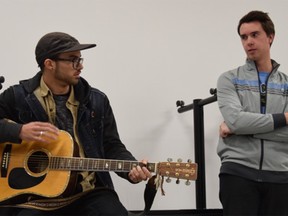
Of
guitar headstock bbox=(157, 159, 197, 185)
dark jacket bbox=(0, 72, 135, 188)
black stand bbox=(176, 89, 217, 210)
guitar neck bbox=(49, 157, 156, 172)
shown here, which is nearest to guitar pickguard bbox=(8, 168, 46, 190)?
guitar neck bbox=(49, 157, 156, 172)

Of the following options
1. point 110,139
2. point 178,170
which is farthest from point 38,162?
point 178,170

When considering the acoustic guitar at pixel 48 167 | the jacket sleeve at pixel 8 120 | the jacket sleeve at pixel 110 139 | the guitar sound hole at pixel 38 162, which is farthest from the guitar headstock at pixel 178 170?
the jacket sleeve at pixel 8 120

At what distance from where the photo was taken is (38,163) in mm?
2059

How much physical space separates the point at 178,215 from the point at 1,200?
1270 millimetres

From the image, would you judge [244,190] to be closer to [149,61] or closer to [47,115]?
[47,115]

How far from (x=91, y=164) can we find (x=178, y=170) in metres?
0.44

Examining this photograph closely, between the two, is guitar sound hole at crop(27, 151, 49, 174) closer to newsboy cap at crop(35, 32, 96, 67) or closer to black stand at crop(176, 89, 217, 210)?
newsboy cap at crop(35, 32, 96, 67)

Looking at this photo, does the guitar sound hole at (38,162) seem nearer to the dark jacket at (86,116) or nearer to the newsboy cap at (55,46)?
the dark jacket at (86,116)

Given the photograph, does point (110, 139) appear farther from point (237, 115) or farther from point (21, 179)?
point (237, 115)

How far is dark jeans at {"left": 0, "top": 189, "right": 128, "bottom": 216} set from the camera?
198 cm

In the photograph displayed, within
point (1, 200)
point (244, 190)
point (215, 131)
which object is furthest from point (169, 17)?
point (1, 200)

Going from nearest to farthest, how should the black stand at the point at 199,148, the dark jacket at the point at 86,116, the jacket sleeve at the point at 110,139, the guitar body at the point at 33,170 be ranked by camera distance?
the guitar body at the point at 33,170, the dark jacket at the point at 86,116, the jacket sleeve at the point at 110,139, the black stand at the point at 199,148

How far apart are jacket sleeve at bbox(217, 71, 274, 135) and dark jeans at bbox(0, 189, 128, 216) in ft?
2.32

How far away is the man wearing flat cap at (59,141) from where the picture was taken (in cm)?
199
